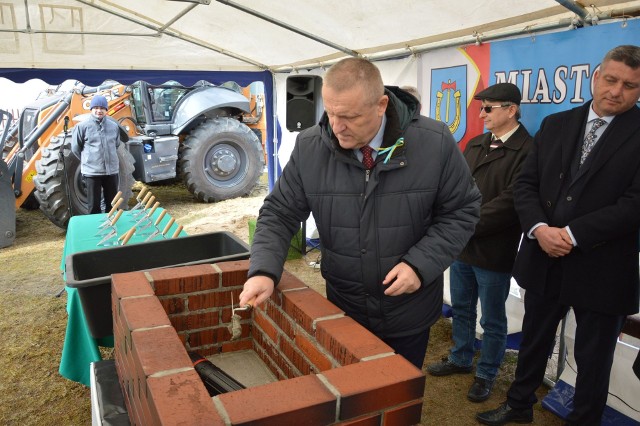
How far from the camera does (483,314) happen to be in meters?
2.89

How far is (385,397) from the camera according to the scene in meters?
1.11

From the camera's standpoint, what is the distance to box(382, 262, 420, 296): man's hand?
152cm

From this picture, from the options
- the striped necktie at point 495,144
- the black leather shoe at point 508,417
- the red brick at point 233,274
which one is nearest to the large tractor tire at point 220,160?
the striped necktie at point 495,144

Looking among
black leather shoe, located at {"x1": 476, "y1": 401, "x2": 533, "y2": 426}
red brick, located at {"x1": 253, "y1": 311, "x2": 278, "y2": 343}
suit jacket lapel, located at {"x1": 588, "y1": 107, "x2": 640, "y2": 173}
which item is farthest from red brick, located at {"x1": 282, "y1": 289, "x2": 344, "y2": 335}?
black leather shoe, located at {"x1": 476, "y1": 401, "x2": 533, "y2": 426}

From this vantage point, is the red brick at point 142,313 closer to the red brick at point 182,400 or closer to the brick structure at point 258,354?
the brick structure at point 258,354

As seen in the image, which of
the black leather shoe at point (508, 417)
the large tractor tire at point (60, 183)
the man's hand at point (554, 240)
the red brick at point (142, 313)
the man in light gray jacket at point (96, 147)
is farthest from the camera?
the large tractor tire at point (60, 183)

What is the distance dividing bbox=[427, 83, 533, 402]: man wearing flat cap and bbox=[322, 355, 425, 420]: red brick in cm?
174

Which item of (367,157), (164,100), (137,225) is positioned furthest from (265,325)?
(164,100)

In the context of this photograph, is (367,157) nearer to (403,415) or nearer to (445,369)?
(403,415)

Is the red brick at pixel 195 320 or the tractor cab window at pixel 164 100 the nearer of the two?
the red brick at pixel 195 320

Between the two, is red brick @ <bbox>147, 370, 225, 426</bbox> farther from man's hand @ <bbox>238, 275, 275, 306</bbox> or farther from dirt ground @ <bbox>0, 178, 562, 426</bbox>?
dirt ground @ <bbox>0, 178, 562, 426</bbox>

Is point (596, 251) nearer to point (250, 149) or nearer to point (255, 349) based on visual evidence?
point (255, 349)

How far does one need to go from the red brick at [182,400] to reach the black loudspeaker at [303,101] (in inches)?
178

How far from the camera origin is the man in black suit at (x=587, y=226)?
80.1 inches
